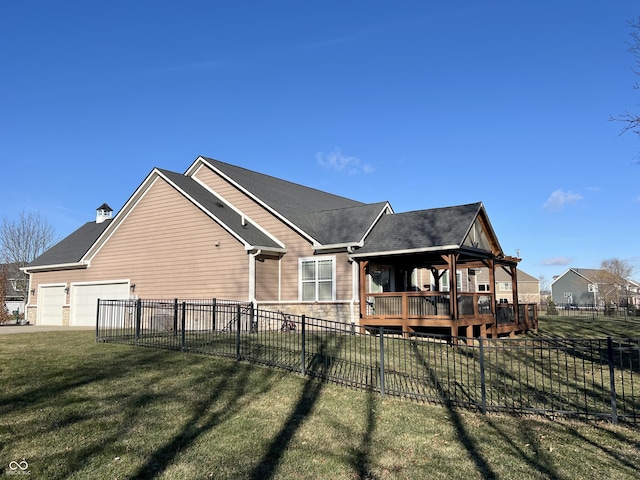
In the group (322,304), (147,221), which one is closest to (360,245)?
(322,304)

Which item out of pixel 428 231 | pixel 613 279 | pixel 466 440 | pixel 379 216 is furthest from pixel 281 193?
pixel 613 279

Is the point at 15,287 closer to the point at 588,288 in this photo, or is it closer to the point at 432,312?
the point at 432,312

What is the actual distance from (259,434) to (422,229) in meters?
11.9

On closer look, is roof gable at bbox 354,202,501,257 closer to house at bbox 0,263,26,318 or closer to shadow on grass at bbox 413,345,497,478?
shadow on grass at bbox 413,345,497,478

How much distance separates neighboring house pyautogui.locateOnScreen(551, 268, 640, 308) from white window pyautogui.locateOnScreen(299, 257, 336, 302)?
60858mm

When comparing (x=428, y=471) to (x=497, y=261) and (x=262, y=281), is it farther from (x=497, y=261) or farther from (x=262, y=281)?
(x=497, y=261)

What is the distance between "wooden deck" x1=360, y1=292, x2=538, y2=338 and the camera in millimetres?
15445

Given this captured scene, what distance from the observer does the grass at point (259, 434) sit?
5.46 m

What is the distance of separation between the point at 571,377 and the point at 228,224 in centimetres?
1287

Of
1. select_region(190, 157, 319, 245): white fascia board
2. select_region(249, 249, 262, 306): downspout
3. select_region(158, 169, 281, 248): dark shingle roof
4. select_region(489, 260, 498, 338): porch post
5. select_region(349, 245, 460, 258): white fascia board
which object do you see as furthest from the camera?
select_region(190, 157, 319, 245): white fascia board

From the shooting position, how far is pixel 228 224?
19.2 m

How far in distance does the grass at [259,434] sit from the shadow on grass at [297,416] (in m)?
0.02

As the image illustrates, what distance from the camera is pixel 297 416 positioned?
7344mm

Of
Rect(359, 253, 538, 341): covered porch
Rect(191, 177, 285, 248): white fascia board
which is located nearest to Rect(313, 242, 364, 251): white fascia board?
Rect(359, 253, 538, 341): covered porch
